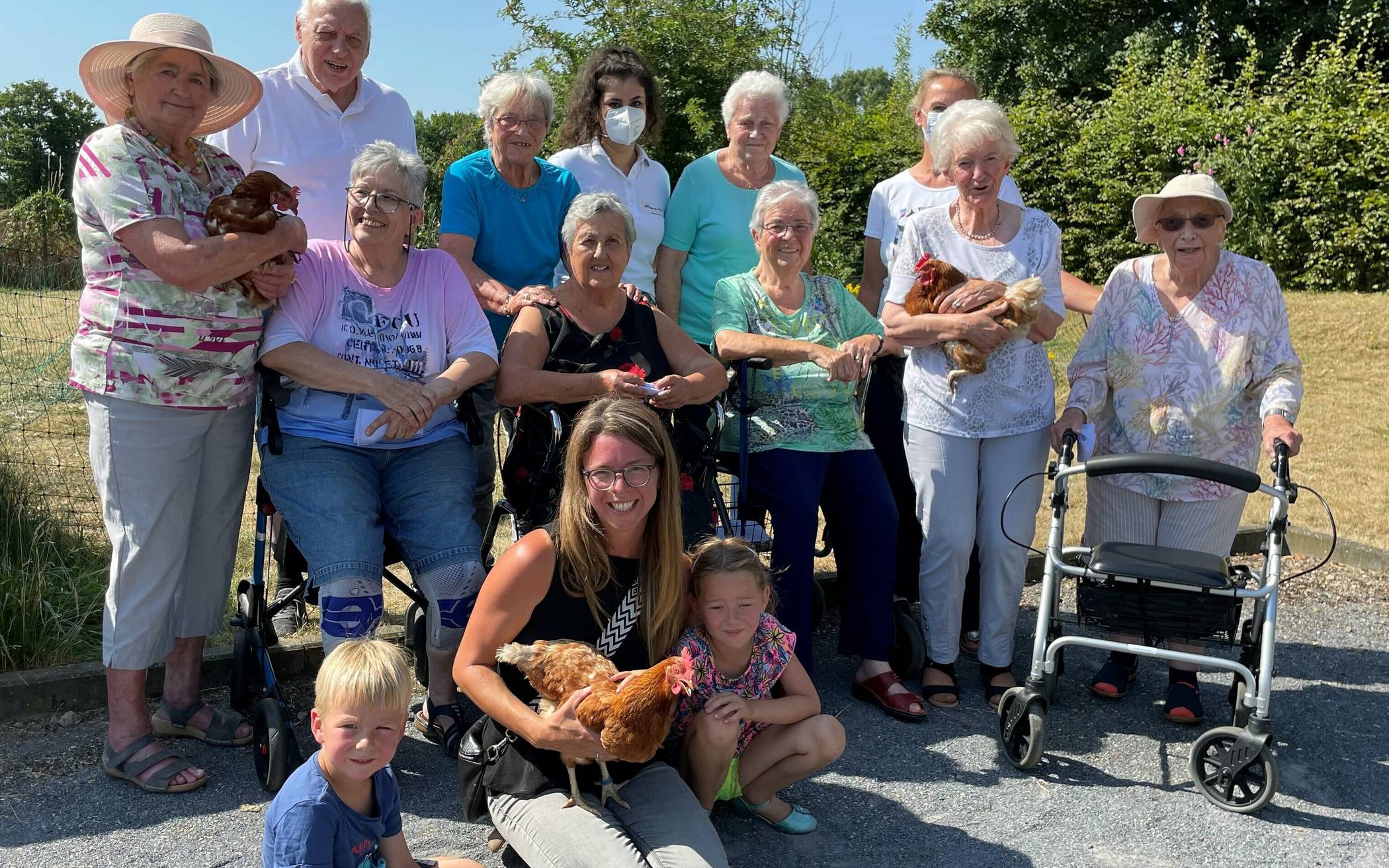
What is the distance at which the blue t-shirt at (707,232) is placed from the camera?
4629 millimetres

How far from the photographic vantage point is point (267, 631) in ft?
12.1

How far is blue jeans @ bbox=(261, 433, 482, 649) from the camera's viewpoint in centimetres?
330

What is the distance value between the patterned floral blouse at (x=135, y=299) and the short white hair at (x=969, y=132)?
95.0 inches

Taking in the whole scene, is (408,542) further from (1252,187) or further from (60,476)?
(1252,187)

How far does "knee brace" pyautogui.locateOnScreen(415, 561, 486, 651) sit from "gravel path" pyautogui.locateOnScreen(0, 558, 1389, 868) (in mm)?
443

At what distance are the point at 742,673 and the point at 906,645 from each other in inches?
58.9

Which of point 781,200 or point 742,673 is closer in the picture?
point 742,673

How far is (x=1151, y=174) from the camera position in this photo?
41.8ft

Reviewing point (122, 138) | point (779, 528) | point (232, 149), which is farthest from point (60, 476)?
point (779, 528)

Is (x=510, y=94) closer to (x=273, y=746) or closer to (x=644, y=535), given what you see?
(x=644, y=535)

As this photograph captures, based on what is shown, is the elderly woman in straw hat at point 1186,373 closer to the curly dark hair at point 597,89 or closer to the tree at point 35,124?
the curly dark hair at point 597,89

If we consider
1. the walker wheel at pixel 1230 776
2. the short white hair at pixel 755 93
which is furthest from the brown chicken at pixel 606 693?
the short white hair at pixel 755 93

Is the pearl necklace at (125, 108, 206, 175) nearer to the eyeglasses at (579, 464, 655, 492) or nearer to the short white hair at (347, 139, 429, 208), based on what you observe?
the short white hair at (347, 139, 429, 208)

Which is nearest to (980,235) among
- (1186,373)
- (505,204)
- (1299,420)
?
(1186,373)
